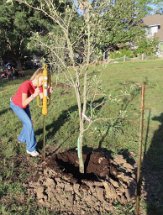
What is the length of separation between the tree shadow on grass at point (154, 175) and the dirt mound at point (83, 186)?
0.84 feet

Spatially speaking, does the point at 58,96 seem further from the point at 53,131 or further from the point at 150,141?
the point at 150,141

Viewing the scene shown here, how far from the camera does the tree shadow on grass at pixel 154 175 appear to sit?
15.3ft

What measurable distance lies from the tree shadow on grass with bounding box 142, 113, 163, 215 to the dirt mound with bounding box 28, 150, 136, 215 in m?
0.26

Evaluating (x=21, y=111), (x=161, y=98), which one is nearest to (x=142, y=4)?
(x=161, y=98)

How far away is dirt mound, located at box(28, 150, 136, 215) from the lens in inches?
178

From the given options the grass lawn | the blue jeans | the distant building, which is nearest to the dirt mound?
the grass lawn

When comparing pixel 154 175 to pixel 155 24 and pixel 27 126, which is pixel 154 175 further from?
pixel 155 24

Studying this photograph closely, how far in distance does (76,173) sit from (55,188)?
0.60m

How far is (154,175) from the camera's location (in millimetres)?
5555

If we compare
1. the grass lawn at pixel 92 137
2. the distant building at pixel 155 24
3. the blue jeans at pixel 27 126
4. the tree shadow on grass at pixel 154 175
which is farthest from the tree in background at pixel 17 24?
the distant building at pixel 155 24

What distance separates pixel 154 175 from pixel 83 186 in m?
1.46

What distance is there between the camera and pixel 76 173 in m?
5.22

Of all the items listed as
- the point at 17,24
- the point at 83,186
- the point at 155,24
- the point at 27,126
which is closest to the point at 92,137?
the point at 27,126

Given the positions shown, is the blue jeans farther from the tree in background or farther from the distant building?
the distant building
